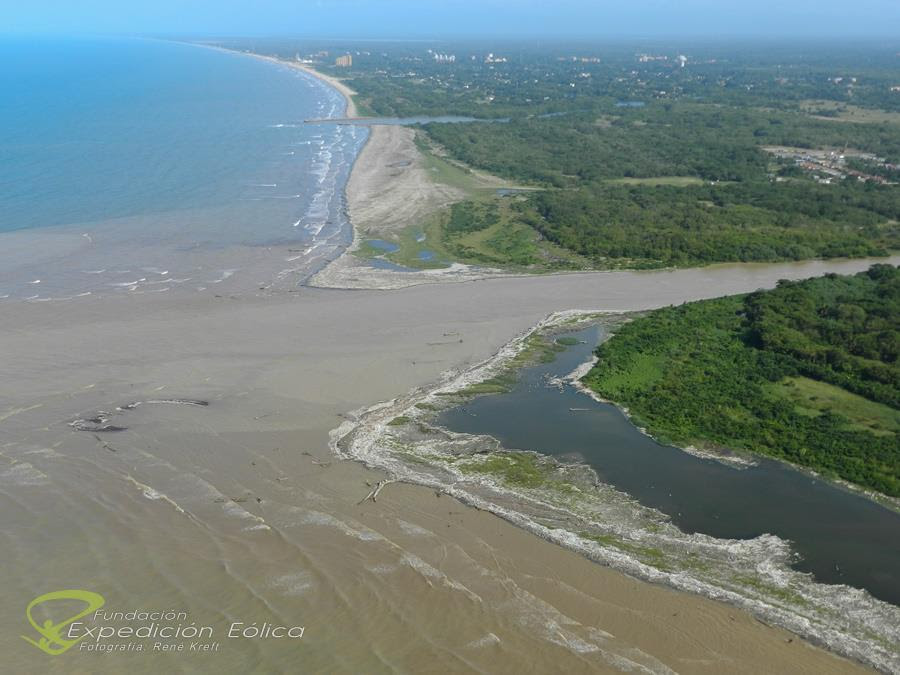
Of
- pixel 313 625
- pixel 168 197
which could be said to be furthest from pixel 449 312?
pixel 168 197

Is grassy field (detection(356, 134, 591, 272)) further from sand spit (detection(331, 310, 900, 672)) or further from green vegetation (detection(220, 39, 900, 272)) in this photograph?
sand spit (detection(331, 310, 900, 672))

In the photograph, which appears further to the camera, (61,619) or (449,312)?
(449,312)

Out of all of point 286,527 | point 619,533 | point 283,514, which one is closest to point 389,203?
point 283,514

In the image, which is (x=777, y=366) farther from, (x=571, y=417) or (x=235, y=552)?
(x=235, y=552)

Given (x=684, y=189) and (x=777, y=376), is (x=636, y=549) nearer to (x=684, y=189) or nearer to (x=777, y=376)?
(x=777, y=376)

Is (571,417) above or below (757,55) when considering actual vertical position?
below

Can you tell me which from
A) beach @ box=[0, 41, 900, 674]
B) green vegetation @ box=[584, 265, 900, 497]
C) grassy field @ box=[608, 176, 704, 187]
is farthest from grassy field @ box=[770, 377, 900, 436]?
grassy field @ box=[608, 176, 704, 187]
